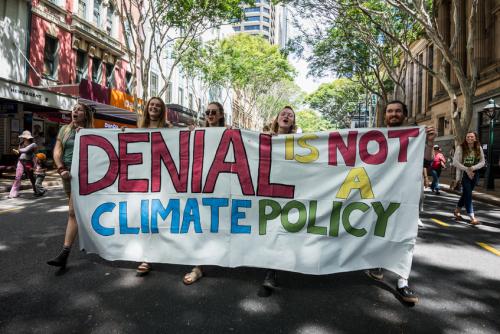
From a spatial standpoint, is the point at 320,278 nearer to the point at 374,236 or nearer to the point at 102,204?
the point at 374,236

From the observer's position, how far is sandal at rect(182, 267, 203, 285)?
133 inches

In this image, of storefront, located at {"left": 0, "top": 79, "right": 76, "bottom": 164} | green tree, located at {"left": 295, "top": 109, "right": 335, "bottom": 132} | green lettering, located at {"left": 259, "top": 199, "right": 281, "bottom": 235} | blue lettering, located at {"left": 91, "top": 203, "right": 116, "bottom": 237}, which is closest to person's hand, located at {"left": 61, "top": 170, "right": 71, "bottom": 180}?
blue lettering, located at {"left": 91, "top": 203, "right": 116, "bottom": 237}

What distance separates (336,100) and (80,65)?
3978 centimetres

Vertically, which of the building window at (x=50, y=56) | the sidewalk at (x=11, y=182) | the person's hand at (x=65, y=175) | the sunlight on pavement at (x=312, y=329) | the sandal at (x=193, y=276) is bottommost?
the sunlight on pavement at (x=312, y=329)

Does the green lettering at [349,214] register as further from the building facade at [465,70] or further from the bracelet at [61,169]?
the building facade at [465,70]

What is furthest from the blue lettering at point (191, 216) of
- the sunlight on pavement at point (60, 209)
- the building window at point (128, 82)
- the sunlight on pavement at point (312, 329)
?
the building window at point (128, 82)

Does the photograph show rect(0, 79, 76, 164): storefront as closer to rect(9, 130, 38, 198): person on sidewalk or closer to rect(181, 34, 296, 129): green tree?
rect(9, 130, 38, 198): person on sidewalk

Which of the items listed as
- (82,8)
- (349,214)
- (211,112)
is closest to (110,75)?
(82,8)

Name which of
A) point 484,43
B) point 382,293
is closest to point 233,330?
point 382,293

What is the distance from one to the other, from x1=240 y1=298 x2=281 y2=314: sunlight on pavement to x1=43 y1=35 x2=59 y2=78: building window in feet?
61.6

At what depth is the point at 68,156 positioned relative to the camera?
157 inches

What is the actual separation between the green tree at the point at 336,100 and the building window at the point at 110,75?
30.9 meters

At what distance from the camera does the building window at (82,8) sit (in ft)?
65.9

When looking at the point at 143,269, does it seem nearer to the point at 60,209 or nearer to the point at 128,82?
the point at 60,209
